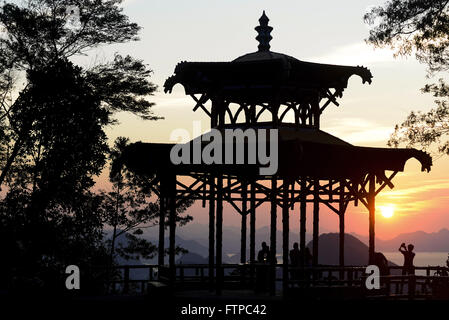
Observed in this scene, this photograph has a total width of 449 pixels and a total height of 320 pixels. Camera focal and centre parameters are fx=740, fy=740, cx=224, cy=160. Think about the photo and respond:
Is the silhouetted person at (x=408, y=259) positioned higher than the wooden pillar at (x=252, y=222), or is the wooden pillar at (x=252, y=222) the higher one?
the wooden pillar at (x=252, y=222)

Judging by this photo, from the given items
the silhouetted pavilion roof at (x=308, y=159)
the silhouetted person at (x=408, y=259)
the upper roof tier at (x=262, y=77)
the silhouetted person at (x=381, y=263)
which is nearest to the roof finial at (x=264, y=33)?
the upper roof tier at (x=262, y=77)

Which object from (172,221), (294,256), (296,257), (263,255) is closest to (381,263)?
(296,257)

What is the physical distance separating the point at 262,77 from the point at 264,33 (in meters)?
3.64

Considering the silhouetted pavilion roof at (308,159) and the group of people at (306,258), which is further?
the group of people at (306,258)

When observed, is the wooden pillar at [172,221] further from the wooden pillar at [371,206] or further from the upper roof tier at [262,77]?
the wooden pillar at [371,206]

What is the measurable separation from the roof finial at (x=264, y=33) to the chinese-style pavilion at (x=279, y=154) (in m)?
0.04

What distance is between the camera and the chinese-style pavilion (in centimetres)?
2320

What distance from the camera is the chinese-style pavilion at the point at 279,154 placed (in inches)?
914

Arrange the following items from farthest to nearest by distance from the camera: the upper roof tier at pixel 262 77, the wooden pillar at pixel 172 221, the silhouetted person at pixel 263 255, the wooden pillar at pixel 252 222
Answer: the wooden pillar at pixel 252 222, the silhouetted person at pixel 263 255, the upper roof tier at pixel 262 77, the wooden pillar at pixel 172 221

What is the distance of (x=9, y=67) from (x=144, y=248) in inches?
808

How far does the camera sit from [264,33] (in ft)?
91.5

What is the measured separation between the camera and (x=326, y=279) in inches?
974
